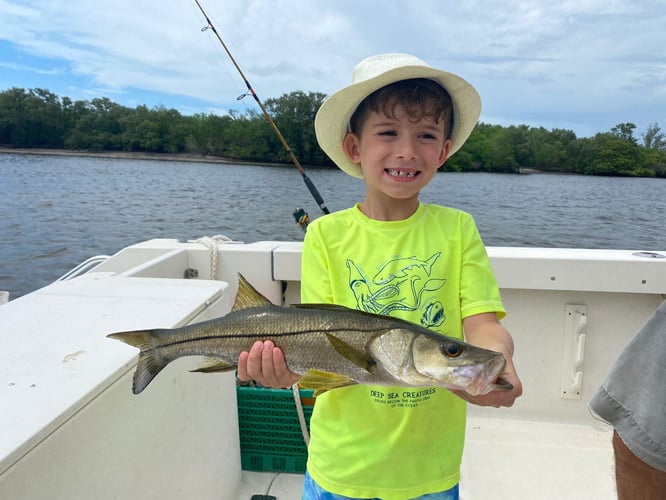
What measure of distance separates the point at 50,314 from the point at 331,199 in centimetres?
2121

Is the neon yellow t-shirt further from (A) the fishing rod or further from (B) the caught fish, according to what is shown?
(A) the fishing rod

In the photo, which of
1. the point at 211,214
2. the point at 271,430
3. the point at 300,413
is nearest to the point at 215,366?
the point at 300,413

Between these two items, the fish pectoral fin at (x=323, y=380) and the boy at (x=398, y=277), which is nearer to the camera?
the fish pectoral fin at (x=323, y=380)

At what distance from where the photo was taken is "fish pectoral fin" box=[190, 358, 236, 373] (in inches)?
54.9

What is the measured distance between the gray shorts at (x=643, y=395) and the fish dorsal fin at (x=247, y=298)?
2.99 feet

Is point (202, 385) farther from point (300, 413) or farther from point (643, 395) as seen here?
point (643, 395)

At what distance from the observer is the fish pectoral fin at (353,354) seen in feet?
4.21

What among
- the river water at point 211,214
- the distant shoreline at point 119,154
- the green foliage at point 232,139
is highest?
the green foliage at point 232,139

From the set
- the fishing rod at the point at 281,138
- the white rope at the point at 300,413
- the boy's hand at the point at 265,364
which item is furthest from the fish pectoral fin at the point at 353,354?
the fishing rod at the point at 281,138

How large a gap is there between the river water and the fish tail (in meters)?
10.5

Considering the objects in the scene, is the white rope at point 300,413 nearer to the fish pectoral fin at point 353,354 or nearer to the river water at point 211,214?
the fish pectoral fin at point 353,354

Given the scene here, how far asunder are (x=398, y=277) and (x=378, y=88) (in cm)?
67

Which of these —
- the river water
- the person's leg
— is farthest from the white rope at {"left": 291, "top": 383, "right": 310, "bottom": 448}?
the river water

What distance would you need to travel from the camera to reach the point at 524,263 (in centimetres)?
310
